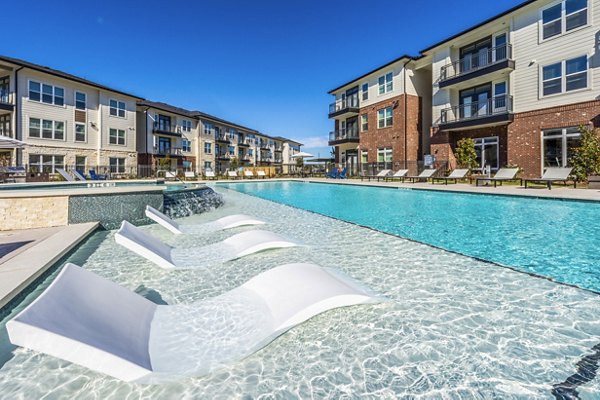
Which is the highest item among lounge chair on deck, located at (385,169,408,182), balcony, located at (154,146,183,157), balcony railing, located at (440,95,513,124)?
balcony railing, located at (440,95,513,124)

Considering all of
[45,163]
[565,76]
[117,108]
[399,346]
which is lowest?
[399,346]

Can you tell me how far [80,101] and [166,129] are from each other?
1005cm

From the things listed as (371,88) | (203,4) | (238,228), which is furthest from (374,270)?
(371,88)

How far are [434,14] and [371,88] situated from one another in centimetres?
723

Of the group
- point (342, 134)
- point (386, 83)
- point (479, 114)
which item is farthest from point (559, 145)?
point (342, 134)

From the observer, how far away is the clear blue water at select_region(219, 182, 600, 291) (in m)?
4.46

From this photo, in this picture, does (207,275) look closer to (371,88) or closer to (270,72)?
(371,88)

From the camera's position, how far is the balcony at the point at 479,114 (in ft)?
57.8

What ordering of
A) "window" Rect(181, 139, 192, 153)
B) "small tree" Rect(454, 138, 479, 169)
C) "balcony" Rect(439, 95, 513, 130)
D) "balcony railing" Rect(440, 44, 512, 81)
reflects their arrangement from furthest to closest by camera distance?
1. "window" Rect(181, 139, 192, 153)
2. "small tree" Rect(454, 138, 479, 169)
3. "balcony railing" Rect(440, 44, 512, 81)
4. "balcony" Rect(439, 95, 513, 130)

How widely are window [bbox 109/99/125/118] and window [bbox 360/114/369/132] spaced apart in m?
21.3

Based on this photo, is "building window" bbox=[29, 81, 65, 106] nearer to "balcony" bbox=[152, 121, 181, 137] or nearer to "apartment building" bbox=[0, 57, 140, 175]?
"apartment building" bbox=[0, 57, 140, 175]

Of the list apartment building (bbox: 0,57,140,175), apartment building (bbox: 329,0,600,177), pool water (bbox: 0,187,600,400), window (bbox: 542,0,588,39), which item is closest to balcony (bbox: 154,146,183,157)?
apartment building (bbox: 0,57,140,175)

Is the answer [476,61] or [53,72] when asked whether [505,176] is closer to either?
[476,61]

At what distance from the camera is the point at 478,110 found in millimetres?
19250
